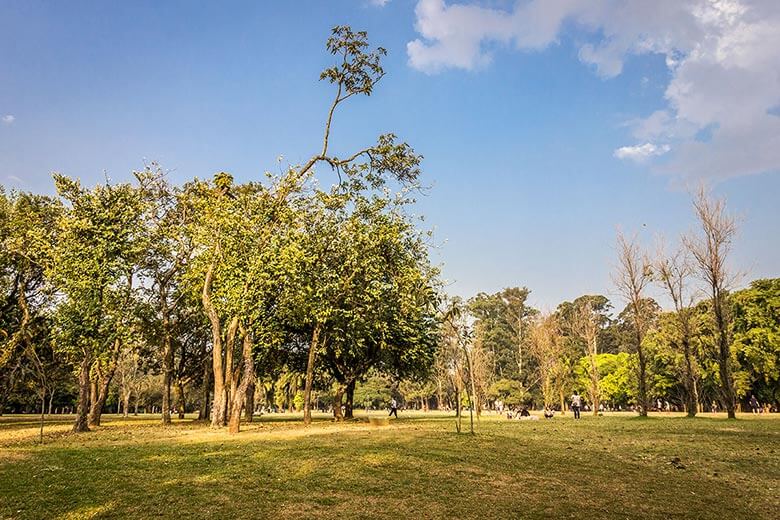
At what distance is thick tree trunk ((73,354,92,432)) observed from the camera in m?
29.3

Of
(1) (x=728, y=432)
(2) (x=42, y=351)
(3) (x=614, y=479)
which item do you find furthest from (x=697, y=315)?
(2) (x=42, y=351)

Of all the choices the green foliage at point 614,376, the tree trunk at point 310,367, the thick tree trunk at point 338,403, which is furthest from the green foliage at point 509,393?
the tree trunk at point 310,367

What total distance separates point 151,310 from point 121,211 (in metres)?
9.73

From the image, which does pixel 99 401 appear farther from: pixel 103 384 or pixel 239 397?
pixel 239 397

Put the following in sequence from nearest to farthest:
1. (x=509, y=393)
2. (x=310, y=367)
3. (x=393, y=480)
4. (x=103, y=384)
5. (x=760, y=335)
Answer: (x=393, y=480), (x=103, y=384), (x=310, y=367), (x=760, y=335), (x=509, y=393)

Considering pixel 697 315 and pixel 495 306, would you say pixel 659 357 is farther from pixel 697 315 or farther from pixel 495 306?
pixel 495 306

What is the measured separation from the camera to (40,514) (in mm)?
9875

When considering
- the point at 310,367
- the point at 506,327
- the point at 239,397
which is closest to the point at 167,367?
the point at 310,367

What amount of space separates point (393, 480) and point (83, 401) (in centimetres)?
2498

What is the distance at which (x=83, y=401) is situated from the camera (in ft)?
98.4

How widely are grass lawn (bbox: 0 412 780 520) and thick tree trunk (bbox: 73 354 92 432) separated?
8776 mm

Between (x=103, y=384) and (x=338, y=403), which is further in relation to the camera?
(x=338, y=403)

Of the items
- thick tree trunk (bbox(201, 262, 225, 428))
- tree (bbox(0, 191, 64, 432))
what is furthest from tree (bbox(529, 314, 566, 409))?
tree (bbox(0, 191, 64, 432))

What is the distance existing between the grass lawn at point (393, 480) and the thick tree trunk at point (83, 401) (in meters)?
8.78
